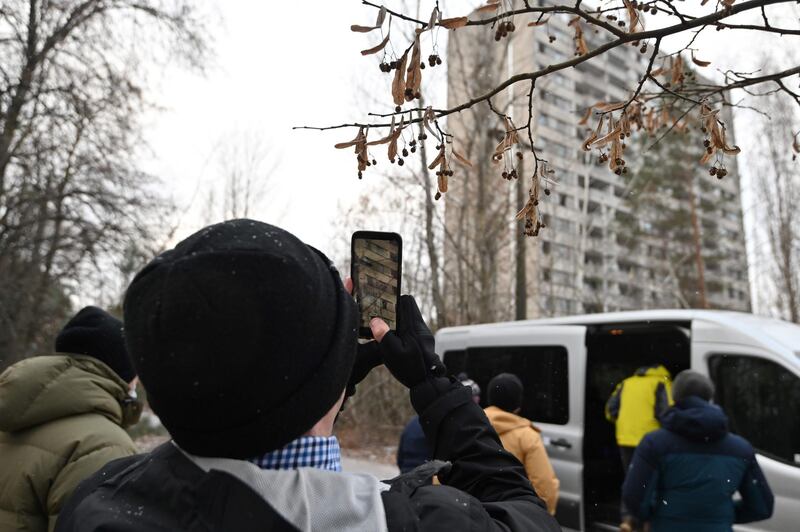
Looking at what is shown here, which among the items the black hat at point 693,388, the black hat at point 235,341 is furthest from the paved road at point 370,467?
the black hat at point 235,341

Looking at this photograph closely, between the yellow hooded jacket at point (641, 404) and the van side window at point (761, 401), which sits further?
the yellow hooded jacket at point (641, 404)

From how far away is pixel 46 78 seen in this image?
11.4 metres

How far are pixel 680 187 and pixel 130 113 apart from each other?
82.6ft

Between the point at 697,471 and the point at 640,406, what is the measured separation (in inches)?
111

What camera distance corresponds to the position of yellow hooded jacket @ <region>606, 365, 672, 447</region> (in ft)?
20.8

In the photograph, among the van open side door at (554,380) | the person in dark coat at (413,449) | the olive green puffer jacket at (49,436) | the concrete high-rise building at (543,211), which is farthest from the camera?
the concrete high-rise building at (543,211)

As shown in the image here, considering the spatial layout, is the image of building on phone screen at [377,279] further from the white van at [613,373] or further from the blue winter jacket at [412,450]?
the white van at [613,373]

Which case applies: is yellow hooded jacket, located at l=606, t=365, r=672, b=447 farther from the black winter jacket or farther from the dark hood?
the black winter jacket

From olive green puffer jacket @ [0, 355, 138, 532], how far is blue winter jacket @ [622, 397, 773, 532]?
295cm

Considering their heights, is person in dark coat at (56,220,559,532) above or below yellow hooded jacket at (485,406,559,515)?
above

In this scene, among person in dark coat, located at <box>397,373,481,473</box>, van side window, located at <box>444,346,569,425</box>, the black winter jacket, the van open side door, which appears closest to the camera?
the black winter jacket

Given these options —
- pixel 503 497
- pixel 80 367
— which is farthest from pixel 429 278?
pixel 503 497

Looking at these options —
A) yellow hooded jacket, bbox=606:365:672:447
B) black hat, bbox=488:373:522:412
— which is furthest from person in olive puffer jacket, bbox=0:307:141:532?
yellow hooded jacket, bbox=606:365:672:447

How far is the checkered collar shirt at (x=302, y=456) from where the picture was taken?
3.52ft
